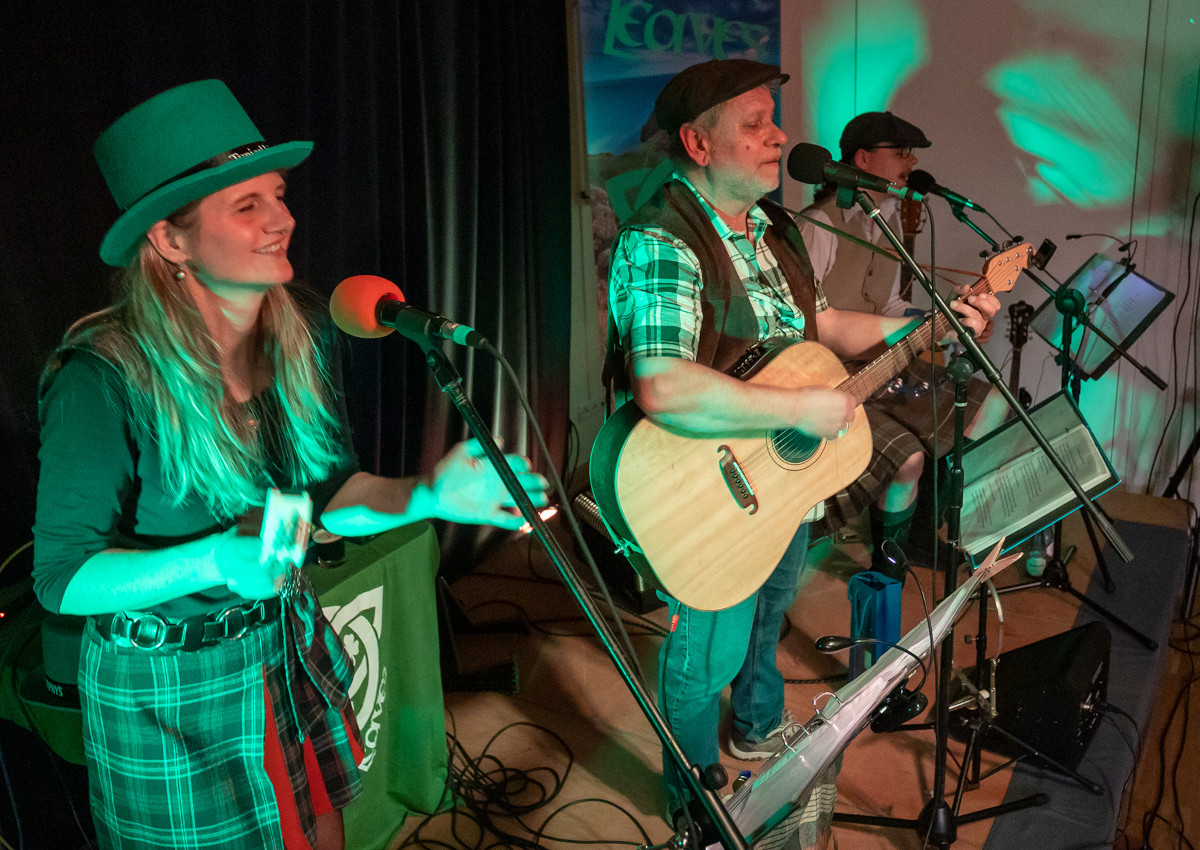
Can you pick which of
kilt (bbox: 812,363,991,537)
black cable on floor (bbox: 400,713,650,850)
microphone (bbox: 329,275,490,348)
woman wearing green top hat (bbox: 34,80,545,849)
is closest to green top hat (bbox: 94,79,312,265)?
woman wearing green top hat (bbox: 34,80,545,849)

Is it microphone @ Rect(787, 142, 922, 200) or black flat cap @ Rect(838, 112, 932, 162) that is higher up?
black flat cap @ Rect(838, 112, 932, 162)

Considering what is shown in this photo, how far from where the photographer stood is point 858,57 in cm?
475

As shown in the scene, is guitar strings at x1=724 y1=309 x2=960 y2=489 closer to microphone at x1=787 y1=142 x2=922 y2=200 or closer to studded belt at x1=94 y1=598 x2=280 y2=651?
microphone at x1=787 y1=142 x2=922 y2=200

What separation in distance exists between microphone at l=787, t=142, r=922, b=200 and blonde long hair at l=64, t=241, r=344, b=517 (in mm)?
1129

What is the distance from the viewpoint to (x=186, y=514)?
1.38 metres

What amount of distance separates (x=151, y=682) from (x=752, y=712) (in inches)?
71.0

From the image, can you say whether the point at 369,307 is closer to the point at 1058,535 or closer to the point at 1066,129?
the point at 1058,535

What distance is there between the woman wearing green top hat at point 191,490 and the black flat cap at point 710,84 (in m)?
0.99

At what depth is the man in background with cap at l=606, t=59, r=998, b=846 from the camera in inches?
75.8

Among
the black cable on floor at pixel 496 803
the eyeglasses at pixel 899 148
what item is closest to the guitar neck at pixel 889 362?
the black cable on floor at pixel 496 803

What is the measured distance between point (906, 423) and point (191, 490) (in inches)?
105

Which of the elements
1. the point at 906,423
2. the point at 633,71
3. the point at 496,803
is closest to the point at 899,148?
the point at 906,423

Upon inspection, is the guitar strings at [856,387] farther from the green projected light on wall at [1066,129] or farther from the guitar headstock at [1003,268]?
the green projected light on wall at [1066,129]

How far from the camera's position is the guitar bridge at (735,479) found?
84.9 inches
